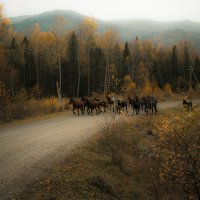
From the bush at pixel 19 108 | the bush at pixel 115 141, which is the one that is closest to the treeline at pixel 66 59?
the bush at pixel 19 108

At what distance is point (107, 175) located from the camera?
32.9 ft

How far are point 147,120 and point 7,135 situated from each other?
37.8 ft

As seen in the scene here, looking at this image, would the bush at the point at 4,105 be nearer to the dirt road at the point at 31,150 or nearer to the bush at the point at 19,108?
the bush at the point at 19,108

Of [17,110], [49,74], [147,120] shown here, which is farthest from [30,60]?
[147,120]

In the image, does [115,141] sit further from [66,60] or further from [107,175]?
[66,60]

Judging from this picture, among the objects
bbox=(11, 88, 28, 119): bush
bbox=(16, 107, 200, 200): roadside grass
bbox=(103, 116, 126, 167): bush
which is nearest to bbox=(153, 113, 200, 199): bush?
bbox=(16, 107, 200, 200): roadside grass

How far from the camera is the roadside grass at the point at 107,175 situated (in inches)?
322

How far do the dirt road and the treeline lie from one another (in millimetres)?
21391

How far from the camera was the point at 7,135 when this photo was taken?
593 inches

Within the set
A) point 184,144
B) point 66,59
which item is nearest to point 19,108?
point 184,144

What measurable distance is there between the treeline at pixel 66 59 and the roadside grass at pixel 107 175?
24.9 meters

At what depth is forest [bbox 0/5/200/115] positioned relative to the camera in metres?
42.8

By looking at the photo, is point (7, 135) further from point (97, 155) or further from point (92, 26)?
point (92, 26)

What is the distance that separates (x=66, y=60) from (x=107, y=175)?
158 ft
